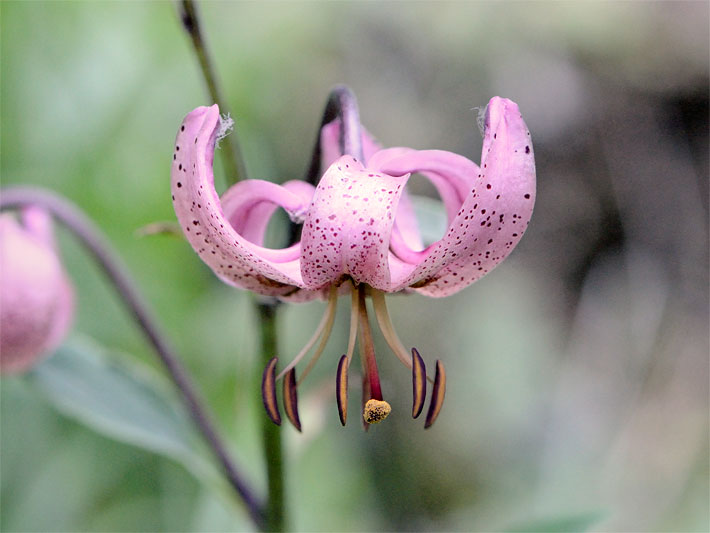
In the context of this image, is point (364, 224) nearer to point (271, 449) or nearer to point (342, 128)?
point (342, 128)

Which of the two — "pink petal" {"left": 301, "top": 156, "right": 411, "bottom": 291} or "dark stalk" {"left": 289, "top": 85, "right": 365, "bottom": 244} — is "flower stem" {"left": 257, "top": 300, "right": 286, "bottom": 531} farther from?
"pink petal" {"left": 301, "top": 156, "right": 411, "bottom": 291}

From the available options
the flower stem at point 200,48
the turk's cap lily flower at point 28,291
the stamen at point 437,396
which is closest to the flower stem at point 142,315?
the turk's cap lily flower at point 28,291

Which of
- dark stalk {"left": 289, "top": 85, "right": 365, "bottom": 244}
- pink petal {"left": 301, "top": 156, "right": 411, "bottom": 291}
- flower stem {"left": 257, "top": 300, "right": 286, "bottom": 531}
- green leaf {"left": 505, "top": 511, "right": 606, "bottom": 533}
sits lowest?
green leaf {"left": 505, "top": 511, "right": 606, "bottom": 533}

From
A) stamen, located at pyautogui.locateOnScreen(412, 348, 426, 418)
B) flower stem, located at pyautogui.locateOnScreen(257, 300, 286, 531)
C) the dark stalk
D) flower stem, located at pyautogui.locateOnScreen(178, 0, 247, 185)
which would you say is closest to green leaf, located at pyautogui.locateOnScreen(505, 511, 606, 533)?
flower stem, located at pyautogui.locateOnScreen(257, 300, 286, 531)

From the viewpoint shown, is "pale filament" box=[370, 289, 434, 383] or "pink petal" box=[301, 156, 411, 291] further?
"pale filament" box=[370, 289, 434, 383]

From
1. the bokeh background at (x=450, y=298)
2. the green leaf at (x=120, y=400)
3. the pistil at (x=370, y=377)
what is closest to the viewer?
the pistil at (x=370, y=377)

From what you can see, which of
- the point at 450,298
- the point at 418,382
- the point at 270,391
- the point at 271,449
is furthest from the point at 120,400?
the point at 450,298

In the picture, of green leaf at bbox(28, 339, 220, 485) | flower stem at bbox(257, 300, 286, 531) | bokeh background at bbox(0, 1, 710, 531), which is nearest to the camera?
flower stem at bbox(257, 300, 286, 531)

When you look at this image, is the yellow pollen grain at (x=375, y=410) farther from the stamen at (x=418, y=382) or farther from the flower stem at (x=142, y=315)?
the flower stem at (x=142, y=315)
